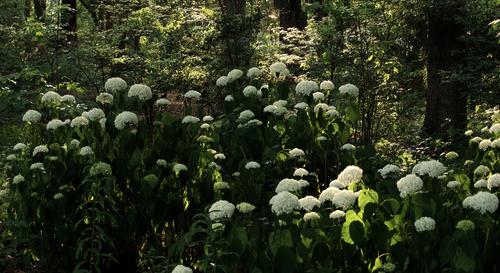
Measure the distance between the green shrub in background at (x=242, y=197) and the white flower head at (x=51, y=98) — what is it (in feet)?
0.13

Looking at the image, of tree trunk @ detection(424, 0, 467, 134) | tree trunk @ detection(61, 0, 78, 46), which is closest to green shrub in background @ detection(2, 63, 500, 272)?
tree trunk @ detection(424, 0, 467, 134)

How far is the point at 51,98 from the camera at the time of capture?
491 centimetres

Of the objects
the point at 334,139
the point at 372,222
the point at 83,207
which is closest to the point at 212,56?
the point at 334,139

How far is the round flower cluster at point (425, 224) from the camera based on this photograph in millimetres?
2748

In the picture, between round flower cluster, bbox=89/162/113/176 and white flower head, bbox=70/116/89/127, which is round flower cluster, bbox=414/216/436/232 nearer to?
round flower cluster, bbox=89/162/113/176

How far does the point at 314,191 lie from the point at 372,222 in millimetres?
1905

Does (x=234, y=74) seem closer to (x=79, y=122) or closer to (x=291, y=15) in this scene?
(x=79, y=122)

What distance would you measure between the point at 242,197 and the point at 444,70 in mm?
7020

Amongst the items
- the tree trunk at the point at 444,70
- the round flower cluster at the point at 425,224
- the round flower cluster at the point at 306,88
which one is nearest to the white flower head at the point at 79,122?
Answer: the round flower cluster at the point at 306,88

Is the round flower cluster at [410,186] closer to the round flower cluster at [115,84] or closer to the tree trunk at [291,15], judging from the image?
the round flower cluster at [115,84]

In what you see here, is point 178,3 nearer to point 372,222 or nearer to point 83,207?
point 83,207

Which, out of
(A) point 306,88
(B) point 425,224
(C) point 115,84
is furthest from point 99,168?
(B) point 425,224

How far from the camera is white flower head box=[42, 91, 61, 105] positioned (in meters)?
4.88

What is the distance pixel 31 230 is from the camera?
4219 millimetres
